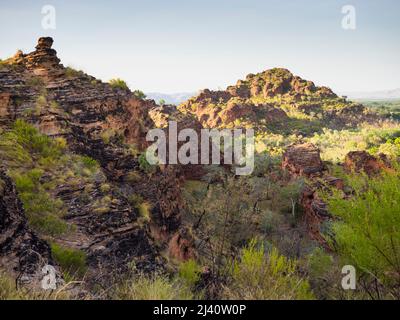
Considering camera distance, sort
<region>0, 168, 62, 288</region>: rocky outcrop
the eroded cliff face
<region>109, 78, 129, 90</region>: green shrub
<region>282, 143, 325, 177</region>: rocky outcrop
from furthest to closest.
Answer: <region>282, 143, 325, 177</region>: rocky outcrop, <region>109, 78, 129, 90</region>: green shrub, the eroded cliff face, <region>0, 168, 62, 288</region>: rocky outcrop

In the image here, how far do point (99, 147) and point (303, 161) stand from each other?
63.5ft

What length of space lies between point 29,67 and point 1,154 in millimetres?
7271

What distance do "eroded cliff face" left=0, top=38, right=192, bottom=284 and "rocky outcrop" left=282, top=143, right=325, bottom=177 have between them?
14.1 metres

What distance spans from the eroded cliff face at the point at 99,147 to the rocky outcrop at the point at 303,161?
14.1 metres

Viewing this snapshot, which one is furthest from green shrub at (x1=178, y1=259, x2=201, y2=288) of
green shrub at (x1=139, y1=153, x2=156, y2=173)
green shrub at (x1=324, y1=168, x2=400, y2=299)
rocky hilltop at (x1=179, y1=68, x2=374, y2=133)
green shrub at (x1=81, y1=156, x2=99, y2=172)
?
rocky hilltop at (x1=179, y1=68, x2=374, y2=133)

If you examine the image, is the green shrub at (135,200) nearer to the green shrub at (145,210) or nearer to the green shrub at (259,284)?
the green shrub at (145,210)

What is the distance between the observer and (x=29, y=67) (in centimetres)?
1856

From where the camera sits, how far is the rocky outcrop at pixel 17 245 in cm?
598

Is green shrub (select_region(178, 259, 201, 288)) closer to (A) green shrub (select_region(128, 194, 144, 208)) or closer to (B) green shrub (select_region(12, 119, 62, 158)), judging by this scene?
(A) green shrub (select_region(128, 194, 144, 208))

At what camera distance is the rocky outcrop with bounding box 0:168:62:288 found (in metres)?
5.98

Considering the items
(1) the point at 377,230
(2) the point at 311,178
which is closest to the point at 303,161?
(2) the point at 311,178

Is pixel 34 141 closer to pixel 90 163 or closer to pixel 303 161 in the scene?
pixel 90 163

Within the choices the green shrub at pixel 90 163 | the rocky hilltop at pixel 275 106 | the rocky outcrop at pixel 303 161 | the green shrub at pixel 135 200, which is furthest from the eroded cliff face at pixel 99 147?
the rocky hilltop at pixel 275 106

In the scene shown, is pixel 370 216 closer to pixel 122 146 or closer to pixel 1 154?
pixel 1 154
